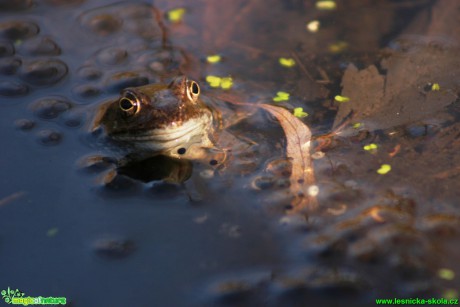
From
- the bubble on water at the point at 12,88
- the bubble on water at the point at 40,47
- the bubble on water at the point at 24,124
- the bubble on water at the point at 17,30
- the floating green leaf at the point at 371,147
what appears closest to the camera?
the floating green leaf at the point at 371,147

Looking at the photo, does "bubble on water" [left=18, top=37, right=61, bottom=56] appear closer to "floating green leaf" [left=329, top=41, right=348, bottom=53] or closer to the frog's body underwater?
the frog's body underwater

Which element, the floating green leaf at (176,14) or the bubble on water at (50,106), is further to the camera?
the floating green leaf at (176,14)

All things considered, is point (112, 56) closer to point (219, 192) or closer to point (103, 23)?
point (103, 23)

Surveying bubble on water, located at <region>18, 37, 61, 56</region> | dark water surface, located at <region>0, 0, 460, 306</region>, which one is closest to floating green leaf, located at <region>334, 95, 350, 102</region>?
dark water surface, located at <region>0, 0, 460, 306</region>

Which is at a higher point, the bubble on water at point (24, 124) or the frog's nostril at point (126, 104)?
the frog's nostril at point (126, 104)

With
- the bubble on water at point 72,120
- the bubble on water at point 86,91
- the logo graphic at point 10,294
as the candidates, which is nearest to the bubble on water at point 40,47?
the bubble on water at point 86,91

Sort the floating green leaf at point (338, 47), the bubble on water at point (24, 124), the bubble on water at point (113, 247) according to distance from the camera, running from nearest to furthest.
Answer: the bubble on water at point (113, 247) → the bubble on water at point (24, 124) → the floating green leaf at point (338, 47)

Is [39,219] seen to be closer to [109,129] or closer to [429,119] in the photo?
[109,129]

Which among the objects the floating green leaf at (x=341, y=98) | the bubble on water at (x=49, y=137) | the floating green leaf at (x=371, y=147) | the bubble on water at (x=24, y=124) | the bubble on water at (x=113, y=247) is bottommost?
the bubble on water at (x=113, y=247)

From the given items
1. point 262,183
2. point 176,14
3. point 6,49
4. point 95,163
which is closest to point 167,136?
point 95,163

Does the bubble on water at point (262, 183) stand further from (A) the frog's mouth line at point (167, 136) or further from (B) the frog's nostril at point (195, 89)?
(B) the frog's nostril at point (195, 89)
